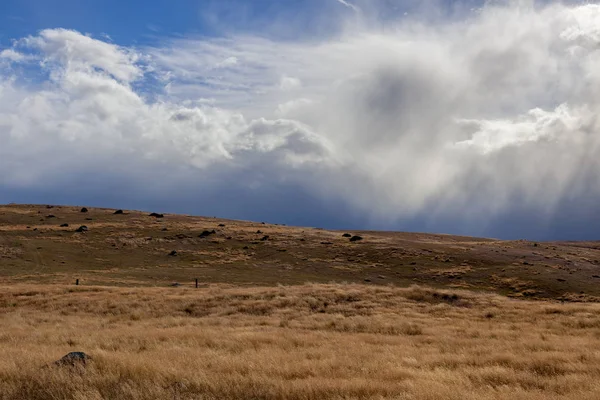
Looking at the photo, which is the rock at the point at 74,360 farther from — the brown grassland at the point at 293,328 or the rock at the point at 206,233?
the rock at the point at 206,233

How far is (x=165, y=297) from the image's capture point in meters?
29.4

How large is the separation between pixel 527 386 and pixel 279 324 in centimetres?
1268

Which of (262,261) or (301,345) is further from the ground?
(301,345)

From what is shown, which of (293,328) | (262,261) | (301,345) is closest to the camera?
(301,345)

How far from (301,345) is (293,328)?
478cm

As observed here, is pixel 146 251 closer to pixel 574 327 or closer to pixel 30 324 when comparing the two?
pixel 30 324

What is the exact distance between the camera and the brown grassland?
9367 mm

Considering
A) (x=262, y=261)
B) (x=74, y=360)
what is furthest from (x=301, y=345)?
(x=262, y=261)

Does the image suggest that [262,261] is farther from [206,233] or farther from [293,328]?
[293,328]

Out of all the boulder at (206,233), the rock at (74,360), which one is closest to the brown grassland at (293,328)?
the rock at (74,360)

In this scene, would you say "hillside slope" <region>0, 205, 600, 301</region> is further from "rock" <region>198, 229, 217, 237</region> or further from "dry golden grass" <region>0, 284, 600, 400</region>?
"dry golden grass" <region>0, 284, 600, 400</region>

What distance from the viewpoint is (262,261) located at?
2312 inches

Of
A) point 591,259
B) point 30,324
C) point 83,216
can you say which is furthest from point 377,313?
point 83,216

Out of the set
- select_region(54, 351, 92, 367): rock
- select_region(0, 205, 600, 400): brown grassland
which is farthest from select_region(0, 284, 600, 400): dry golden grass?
select_region(54, 351, 92, 367): rock
